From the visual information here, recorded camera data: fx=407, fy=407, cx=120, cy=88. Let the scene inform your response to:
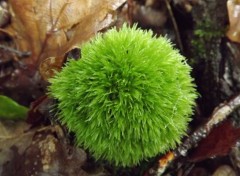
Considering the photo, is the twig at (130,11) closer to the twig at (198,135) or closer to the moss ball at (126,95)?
the moss ball at (126,95)

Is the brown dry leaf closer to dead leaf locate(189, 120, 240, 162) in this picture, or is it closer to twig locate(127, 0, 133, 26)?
twig locate(127, 0, 133, 26)

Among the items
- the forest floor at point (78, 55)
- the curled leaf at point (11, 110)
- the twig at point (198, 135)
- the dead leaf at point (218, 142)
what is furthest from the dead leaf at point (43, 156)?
the dead leaf at point (218, 142)

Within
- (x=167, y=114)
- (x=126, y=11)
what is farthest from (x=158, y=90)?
(x=126, y=11)

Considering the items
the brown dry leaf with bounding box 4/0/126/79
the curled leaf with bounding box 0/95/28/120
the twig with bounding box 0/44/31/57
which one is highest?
the brown dry leaf with bounding box 4/0/126/79

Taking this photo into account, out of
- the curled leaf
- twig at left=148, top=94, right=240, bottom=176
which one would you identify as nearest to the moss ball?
twig at left=148, top=94, right=240, bottom=176

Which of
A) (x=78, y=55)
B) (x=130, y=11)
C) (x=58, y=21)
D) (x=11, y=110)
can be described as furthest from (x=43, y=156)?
(x=130, y=11)

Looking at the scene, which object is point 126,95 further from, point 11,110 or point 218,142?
point 11,110

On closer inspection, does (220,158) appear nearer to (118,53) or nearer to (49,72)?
(118,53)
